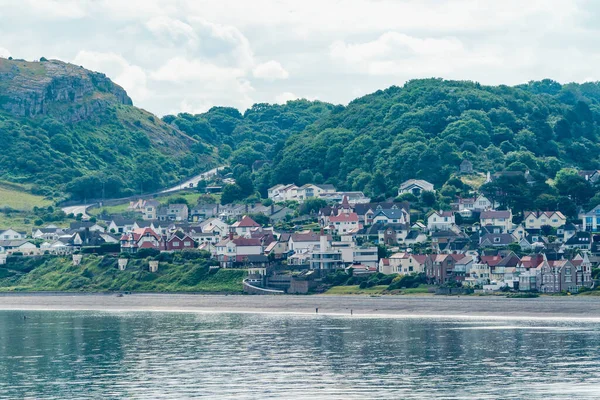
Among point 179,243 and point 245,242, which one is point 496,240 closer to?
point 245,242

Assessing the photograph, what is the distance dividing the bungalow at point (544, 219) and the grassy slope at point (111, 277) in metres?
31.0

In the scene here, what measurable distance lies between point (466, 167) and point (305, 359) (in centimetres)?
9251

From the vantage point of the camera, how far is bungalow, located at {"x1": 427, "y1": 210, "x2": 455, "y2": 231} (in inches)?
4870

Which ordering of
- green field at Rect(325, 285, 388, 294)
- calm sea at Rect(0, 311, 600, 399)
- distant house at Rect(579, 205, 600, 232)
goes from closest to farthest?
calm sea at Rect(0, 311, 600, 399), green field at Rect(325, 285, 388, 294), distant house at Rect(579, 205, 600, 232)

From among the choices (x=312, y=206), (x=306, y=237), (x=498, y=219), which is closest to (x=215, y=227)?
(x=312, y=206)

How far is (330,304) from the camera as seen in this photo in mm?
95062

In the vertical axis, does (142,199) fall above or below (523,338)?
above

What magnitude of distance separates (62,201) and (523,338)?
107749mm

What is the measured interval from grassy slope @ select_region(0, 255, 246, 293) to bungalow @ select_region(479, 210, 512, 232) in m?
27.8

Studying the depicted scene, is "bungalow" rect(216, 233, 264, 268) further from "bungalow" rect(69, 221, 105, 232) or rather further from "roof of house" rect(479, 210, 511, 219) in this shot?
"bungalow" rect(69, 221, 105, 232)

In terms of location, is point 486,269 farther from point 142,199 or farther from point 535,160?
point 142,199

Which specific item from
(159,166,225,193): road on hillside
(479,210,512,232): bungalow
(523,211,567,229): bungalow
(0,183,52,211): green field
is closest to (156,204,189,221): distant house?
(0,183,52,211): green field

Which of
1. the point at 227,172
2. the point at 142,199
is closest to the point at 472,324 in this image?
the point at 142,199

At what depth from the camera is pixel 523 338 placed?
69.4 m
